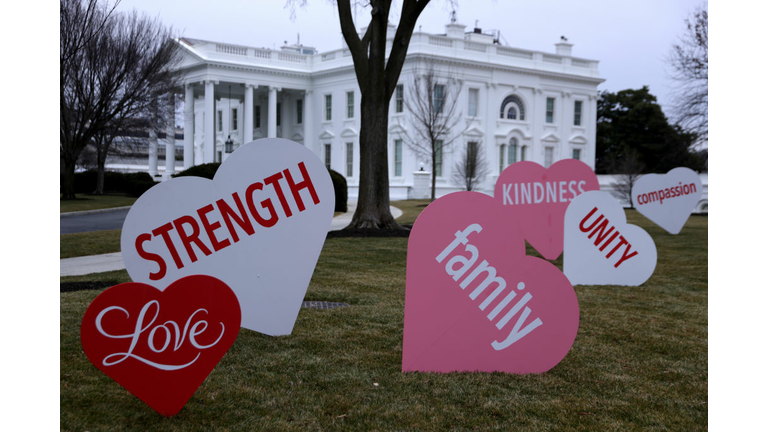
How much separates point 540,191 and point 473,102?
120 ft

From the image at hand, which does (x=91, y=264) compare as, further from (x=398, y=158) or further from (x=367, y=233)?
(x=398, y=158)

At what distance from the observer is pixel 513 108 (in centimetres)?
4816

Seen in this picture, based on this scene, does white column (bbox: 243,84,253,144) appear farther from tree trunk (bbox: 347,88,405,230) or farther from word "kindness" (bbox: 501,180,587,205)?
word "kindness" (bbox: 501,180,587,205)

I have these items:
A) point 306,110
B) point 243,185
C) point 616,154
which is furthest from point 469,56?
point 243,185

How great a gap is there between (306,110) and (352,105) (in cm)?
492

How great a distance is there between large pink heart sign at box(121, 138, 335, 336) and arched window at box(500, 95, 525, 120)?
142 ft

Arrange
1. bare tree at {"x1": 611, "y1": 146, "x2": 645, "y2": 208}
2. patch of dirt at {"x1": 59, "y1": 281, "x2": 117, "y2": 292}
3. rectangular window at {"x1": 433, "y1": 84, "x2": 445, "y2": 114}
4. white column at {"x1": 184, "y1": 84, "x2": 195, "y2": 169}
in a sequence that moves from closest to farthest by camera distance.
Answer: patch of dirt at {"x1": 59, "y1": 281, "x2": 117, "y2": 292} → bare tree at {"x1": 611, "y1": 146, "x2": 645, "y2": 208} → rectangular window at {"x1": 433, "y1": 84, "x2": 445, "y2": 114} → white column at {"x1": 184, "y1": 84, "x2": 195, "y2": 169}

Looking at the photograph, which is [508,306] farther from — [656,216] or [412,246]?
[656,216]

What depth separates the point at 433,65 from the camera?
42969 mm

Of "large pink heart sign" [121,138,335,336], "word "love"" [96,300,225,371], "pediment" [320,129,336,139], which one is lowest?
"word "love"" [96,300,225,371]

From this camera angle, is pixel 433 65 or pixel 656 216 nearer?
pixel 656 216

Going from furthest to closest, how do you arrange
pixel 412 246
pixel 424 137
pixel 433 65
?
pixel 433 65 → pixel 424 137 → pixel 412 246

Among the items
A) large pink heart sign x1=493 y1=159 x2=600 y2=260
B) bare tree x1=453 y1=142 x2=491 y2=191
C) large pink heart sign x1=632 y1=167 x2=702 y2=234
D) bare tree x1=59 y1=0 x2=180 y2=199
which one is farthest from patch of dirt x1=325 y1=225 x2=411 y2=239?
bare tree x1=453 y1=142 x2=491 y2=191

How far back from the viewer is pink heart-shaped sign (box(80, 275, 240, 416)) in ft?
12.0
